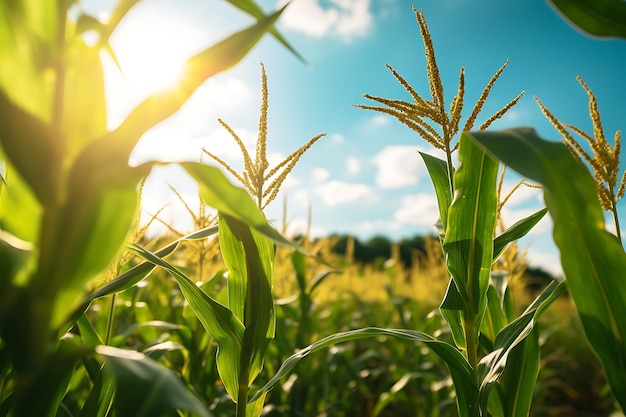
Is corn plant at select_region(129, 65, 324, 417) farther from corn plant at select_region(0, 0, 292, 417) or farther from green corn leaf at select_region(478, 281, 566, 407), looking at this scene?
green corn leaf at select_region(478, 281, 566, 407)

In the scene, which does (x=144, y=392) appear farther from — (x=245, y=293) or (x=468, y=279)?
(x=468, y=279)

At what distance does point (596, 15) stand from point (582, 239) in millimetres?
454

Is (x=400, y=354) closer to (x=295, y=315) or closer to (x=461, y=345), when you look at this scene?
(x=295, y=315)

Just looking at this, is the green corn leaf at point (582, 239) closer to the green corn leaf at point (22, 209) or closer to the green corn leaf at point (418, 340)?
the green corn leaf at point (418, 340)

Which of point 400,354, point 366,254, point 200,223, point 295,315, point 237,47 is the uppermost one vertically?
point 366,254

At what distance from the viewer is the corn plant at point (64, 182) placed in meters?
0.58

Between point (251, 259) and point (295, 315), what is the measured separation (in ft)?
7.26

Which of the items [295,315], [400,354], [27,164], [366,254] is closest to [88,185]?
[27,164]

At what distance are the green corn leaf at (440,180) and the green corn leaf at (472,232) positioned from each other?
13 centimetres

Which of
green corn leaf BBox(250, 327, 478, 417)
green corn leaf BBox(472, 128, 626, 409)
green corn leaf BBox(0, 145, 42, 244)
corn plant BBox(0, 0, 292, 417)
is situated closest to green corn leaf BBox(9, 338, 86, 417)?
corn plant BBox(0, 0, 292, 417)

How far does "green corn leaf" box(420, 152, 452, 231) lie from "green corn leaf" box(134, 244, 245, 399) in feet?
2.19

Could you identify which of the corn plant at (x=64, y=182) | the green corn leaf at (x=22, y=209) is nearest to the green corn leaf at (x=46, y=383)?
the corn plant at (x=64, y=182)

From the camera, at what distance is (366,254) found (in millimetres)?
38750

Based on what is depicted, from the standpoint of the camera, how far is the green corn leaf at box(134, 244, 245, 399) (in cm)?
108
